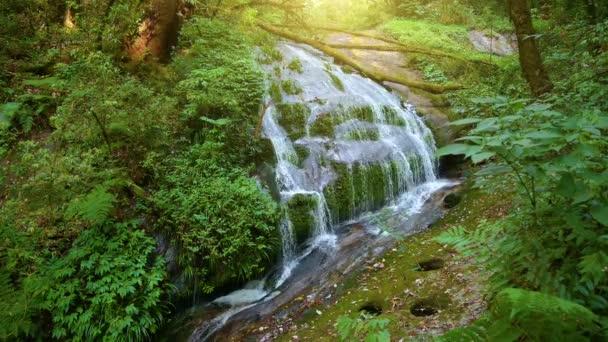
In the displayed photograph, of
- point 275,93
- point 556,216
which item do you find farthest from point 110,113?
point 556,216

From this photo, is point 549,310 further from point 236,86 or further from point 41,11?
point 41,11

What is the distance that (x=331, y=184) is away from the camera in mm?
8383

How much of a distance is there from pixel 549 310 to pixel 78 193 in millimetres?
6253

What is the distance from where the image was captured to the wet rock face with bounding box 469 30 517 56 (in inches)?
621

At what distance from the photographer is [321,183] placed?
8.35 m

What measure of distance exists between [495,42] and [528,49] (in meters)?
12.3

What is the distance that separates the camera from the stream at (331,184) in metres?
6.30

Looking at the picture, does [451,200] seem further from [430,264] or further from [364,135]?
[430,264]

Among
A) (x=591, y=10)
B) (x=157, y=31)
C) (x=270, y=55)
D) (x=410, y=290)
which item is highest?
(x=157, y=31)

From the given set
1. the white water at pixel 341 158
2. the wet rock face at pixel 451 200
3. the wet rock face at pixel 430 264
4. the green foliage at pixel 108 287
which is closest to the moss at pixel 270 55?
the white water at pixel 341 158

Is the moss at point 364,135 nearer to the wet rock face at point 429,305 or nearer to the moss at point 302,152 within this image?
the moss at point 302,152

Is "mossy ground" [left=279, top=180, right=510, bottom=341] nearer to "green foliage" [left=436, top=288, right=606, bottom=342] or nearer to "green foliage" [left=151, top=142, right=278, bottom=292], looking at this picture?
"green foliage" [left=151, top=142, right=278, bottom=292]

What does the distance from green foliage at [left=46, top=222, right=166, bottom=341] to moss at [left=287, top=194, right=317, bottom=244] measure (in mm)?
2609

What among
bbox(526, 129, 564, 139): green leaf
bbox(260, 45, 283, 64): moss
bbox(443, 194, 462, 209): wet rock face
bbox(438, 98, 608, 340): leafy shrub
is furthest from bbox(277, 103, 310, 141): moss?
bbox(526, 129, 564, 139): green leaf
